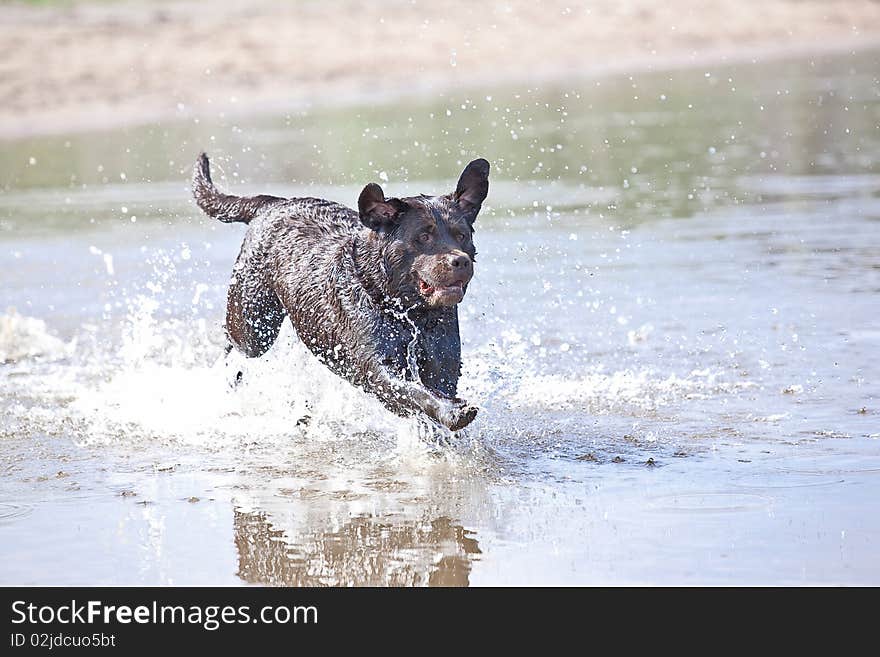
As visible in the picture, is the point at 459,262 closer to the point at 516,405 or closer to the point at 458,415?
the point at 458,415

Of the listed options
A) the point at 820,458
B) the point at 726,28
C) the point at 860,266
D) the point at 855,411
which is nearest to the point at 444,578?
the point at 820,458

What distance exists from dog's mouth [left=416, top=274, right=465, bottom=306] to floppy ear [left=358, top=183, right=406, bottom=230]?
302mm

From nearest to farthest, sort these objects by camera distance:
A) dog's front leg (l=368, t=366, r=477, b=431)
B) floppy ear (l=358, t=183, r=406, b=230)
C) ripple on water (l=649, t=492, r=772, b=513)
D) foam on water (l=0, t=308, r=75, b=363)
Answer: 1. ripple on water (l=649, t=492, r=772, b=513)
2. dog's front leg (l=368, t=366, r=477, b=431)
3. floppy ear (l=358, t=183, r=406, b=230)
4. foam on water (l=0, t=308, r=75, b=363)

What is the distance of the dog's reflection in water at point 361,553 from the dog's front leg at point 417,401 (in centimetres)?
48

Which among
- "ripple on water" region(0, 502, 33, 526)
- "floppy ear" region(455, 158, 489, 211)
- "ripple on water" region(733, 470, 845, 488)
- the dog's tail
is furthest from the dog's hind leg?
"ripple on water" region(733, 470, 845, 488)

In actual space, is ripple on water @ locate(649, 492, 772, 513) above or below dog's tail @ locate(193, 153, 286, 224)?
below

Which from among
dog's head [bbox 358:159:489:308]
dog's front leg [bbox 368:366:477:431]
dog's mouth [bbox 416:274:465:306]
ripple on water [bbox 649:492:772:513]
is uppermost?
dog's head [bbox 358:159:489:308]

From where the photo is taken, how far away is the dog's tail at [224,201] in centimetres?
747

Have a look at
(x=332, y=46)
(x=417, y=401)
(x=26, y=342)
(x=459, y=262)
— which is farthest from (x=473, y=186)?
(x=332, y=46)

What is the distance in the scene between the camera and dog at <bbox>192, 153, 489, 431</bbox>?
19.7ft

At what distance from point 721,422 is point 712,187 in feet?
24.3

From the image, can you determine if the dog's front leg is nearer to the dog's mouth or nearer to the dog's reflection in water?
the dog's mouth

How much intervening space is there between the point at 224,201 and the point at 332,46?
17375 millimetres

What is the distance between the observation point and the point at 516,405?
23.3ft
